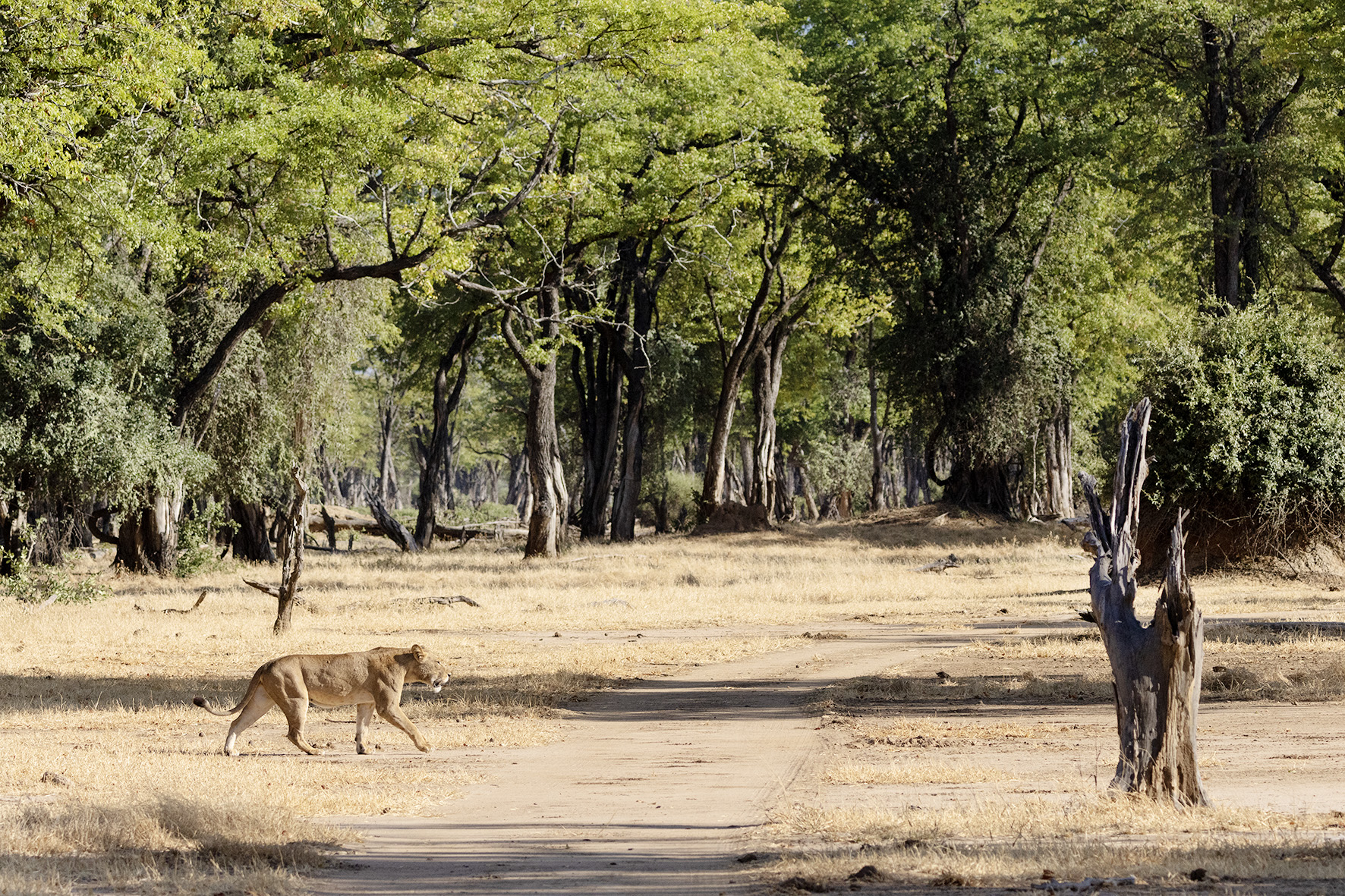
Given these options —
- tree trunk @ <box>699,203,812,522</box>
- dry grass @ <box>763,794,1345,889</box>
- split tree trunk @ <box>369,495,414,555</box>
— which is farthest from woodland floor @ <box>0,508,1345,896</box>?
split tree trunk @ <box>369,495,414,555</box>

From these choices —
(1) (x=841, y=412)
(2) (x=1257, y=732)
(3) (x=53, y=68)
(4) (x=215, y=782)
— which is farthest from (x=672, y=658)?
(1) (x=841, y=412)

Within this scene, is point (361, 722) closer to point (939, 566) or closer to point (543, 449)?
point (939, 566)

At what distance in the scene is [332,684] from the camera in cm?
1018

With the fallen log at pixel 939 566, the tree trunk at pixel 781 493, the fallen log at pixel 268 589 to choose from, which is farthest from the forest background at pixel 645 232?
the tree trunk at pixel 781 493

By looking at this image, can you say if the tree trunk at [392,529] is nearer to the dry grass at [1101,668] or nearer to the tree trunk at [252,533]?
the tree trunk at [252,533]

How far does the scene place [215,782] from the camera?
29.0ft

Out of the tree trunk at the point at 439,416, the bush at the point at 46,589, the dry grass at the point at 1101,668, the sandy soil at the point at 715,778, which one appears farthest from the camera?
the tree trunk at the point at 439,416

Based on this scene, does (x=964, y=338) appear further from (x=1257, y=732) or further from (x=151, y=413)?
(x=1257, y=732)

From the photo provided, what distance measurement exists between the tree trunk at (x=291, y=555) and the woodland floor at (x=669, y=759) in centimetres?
71

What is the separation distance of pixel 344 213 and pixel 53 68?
7.46 m

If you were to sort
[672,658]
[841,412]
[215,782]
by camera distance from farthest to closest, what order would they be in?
[841,412], [672,658], [215,782]

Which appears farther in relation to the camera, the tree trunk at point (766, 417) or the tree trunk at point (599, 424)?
the tree trunk at point (766, 417)

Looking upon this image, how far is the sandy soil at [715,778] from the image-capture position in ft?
22.7

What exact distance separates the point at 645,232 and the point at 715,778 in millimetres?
24927
